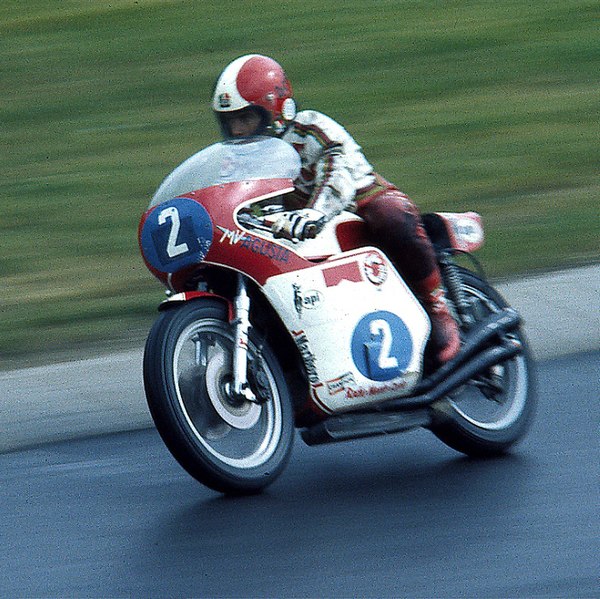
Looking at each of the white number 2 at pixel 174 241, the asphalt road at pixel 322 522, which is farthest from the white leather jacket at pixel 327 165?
the asphalt road at pixel 322 522

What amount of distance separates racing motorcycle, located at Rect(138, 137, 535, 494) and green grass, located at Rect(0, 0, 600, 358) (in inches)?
89.0

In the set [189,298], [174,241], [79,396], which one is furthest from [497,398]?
[79,396]

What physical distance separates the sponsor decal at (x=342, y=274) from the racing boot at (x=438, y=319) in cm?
35

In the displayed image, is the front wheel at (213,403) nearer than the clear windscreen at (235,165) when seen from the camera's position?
Yes

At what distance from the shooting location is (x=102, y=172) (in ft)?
36.3

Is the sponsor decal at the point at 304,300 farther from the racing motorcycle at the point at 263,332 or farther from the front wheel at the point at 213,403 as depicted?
the front wheel at the point at 213,403

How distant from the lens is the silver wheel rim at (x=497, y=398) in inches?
244

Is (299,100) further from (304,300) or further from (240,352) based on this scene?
(240,352)

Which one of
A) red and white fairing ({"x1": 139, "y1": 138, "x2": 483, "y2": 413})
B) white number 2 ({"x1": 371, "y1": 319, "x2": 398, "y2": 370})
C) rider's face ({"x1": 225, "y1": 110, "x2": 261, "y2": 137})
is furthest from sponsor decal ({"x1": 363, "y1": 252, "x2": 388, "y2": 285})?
rider's face ({"x1": 225, "y1": 110, "x2": 261, "y2": 137})

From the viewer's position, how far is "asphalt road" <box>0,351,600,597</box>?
468 centimetres

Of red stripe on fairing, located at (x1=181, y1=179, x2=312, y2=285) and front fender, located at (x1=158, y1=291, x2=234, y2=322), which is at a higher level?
red stripe on fairing, located at (x1=181, y1=179, x2=312, y2=285)

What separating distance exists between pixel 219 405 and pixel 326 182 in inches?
36.4

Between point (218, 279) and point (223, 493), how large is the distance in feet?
2.56

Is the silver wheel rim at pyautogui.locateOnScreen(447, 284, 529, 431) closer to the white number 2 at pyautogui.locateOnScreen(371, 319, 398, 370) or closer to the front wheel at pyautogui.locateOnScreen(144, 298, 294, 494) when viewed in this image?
the white number 2 at pyautogui.locateOnScreen(371, 319, 398, 370)
